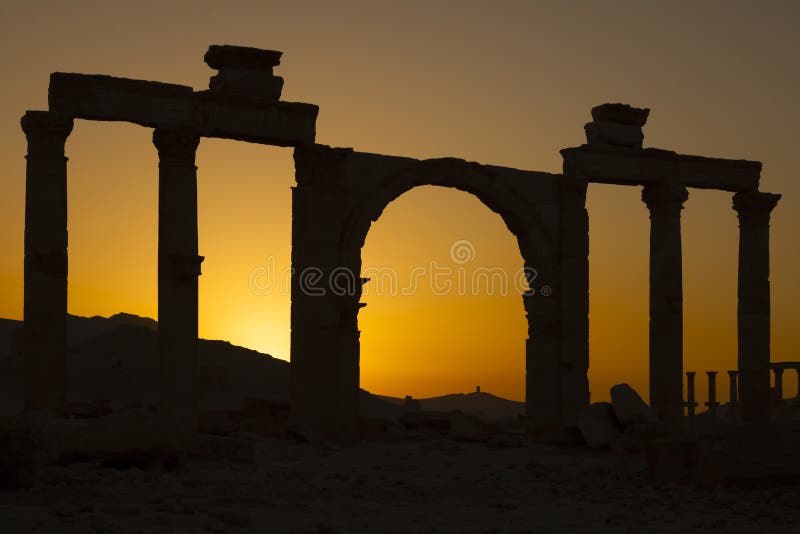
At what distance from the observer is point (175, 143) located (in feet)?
68.5

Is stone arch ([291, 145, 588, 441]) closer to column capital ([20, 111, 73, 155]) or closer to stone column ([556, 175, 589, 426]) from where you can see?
stone column ([556, 175, 589, 426])

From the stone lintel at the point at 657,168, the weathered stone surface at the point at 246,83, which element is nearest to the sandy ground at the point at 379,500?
the weathered stone surface at the point at 246,83

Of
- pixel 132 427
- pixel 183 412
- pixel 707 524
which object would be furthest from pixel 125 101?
pixel 707 524

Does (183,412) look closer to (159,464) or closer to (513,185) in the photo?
(159,464)

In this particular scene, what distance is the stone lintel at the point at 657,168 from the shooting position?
1007 inches

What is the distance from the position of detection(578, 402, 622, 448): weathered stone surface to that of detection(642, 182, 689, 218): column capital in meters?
6.52

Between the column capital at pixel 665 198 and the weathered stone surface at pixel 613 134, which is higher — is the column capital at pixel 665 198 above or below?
below

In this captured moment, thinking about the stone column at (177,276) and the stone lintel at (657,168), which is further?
the stone lintel at (657,168)

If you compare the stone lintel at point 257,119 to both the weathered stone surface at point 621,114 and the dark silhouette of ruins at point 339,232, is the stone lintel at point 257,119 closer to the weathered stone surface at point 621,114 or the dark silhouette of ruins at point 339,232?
the dark silhouette of ruins at point 339,232

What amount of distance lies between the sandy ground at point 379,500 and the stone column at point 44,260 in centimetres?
389

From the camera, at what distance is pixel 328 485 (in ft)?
48.5

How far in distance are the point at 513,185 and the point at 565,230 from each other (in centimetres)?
151

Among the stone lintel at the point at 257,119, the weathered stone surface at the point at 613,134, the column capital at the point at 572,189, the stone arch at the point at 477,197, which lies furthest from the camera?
the weathered stone surface at the point at 613,134

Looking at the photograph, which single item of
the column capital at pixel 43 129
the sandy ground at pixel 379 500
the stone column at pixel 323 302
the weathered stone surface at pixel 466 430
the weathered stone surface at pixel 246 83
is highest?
the weathered stone surface at pixel 246 83
